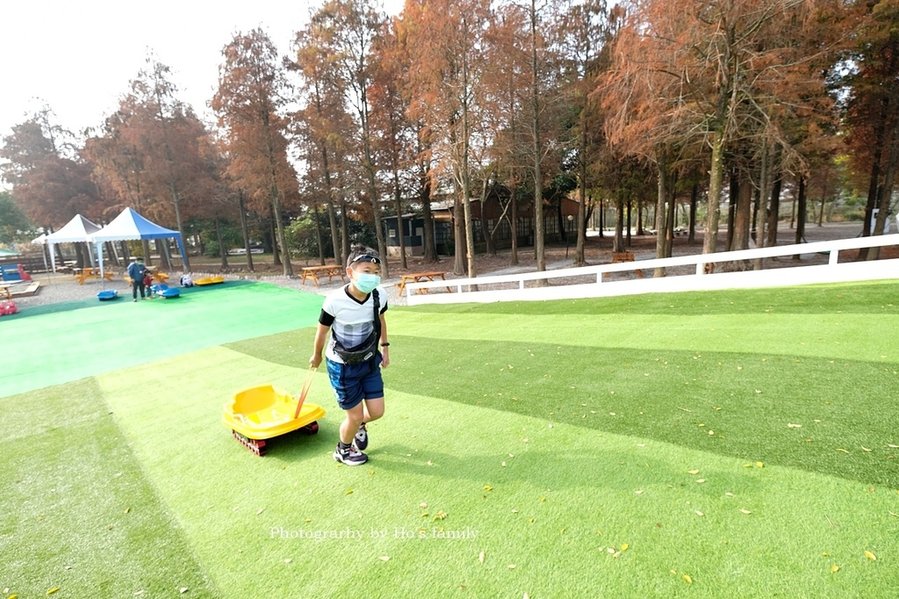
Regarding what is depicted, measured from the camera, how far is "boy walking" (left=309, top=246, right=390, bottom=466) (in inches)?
128

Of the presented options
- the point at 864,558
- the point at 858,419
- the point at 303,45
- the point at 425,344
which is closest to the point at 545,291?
the point at 425,344

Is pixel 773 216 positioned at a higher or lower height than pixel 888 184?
lower

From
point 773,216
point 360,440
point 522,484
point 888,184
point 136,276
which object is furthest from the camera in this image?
point 136,276

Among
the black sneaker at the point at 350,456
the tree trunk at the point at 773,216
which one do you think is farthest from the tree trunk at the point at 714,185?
the black sneaker at the point at 350,456

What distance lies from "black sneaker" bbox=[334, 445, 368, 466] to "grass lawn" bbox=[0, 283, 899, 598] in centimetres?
9

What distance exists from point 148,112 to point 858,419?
111 feet

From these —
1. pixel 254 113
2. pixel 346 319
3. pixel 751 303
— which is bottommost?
pixel 751 303

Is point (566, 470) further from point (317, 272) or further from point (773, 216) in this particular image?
point (773, 216)

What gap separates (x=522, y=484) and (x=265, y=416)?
2.76 meters

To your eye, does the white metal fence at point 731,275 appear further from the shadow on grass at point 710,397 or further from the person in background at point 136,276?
the person in background at point 136,276

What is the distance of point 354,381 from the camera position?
11.0 ft

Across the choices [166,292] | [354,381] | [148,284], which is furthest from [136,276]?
[354,381]

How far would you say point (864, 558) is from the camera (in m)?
2.12

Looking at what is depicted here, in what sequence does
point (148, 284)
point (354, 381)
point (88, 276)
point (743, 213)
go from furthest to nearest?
point (88, 276), point (148, 284), point (743, 213), point (354, 381)
